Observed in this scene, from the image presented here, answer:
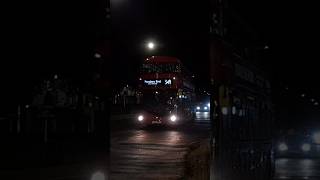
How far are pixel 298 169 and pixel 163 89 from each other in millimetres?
9634

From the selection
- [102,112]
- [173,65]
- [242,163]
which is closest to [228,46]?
[242,163]

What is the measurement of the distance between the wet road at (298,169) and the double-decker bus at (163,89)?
6982 millimetres

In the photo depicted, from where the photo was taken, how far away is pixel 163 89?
35.8m

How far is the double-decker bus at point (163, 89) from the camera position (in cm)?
3547

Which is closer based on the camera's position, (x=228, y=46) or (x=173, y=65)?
(x=228, y=46)

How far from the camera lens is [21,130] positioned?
2064cm

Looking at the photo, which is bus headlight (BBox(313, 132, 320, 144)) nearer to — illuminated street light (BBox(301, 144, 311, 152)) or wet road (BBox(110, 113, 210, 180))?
illuminated street light (BBox(301, 144, 311, 152))

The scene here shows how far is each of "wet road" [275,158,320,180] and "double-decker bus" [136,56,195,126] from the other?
698cm

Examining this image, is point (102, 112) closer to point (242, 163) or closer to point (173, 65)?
point (242, 163)

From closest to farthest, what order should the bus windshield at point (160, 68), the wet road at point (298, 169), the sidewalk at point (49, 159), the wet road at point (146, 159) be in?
the sidewalk at point (49, 159) < the wet road at point (146, 159) < the wet road at point (298, 169) < the bus windshield at point (160, 68)

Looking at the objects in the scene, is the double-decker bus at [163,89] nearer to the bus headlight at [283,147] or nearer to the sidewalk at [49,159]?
the bus headlight at [283,147]

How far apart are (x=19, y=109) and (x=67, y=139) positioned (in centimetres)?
255

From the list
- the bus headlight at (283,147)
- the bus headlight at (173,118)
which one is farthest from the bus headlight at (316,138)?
the bus headlight at (173,118)

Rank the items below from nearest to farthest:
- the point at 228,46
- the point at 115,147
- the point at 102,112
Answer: the point at 102,112, the point at 228,46, the point at 115,147
